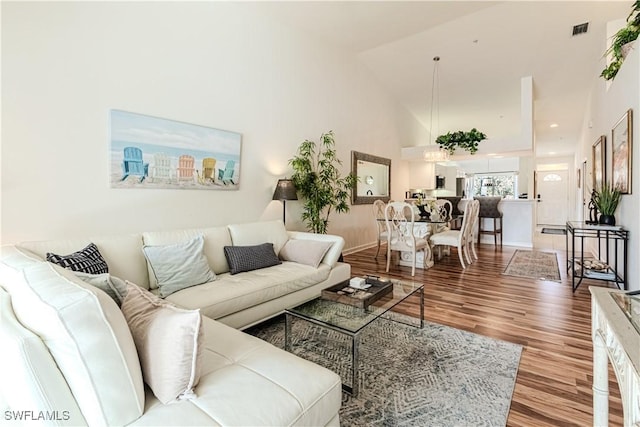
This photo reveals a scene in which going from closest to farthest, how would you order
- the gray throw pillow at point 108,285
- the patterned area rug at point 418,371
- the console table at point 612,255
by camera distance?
the gray throw pillow at point 108,285 → the patterned area rug at point 418,371 → the console table at point 612,255

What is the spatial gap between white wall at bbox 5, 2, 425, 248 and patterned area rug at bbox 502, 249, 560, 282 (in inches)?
Answer: 131

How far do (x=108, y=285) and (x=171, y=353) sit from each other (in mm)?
543

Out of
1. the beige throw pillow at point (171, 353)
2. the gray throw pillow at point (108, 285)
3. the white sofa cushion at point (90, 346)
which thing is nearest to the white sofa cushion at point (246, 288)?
the gray throw pillow at point (108, 285)

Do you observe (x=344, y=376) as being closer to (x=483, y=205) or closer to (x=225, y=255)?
(x=225, y=255)

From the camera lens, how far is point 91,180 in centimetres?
251

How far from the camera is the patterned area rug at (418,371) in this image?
1.60 metres

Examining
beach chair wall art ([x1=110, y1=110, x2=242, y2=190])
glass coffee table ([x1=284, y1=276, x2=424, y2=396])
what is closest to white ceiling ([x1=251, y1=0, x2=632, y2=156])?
beach chair wall art ([x1=110, y1=110, x2=242, y2=190])

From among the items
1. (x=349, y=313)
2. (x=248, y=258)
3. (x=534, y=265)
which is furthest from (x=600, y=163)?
(x=248, y=258)

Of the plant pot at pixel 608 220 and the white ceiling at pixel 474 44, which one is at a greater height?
the white ceiling at pixel 474 44

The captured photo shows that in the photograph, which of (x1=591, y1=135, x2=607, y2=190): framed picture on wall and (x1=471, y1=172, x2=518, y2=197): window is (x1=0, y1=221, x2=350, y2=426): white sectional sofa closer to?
(x1=591, y1=135, x2=607, y2=190): framed picture on wall

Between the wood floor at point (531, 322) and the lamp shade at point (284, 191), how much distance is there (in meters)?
1.48

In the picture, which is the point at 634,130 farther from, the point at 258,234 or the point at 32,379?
the point at 32,379

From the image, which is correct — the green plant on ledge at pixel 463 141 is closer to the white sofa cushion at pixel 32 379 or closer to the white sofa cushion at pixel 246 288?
the white sofa cushion at pixel 246 288

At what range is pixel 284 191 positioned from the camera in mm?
3848
